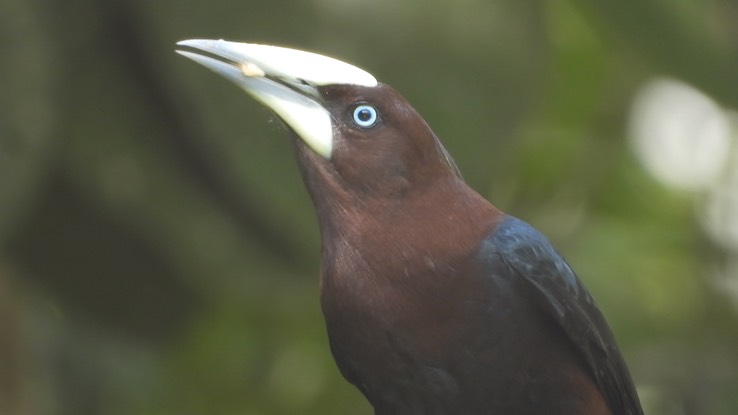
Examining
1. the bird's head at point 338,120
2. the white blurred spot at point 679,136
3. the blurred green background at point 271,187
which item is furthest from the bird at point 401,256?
the white blurred spot at point 679,136

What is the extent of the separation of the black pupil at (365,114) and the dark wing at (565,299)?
0.29m

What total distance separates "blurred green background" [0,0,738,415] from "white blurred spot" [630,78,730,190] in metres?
0.02

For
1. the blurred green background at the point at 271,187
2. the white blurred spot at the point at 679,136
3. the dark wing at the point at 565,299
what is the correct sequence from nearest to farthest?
1. the dark wing at the point at 565,299
2. the blurred green background at the point at 271,187
3. the white blurred spot at the point at 679,136

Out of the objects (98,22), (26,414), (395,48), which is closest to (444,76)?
(395,48)

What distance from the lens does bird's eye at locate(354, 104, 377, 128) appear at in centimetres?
271

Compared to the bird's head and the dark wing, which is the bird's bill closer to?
the bird's head

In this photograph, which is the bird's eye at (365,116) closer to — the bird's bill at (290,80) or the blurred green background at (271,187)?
the bird's bill at (290,80)

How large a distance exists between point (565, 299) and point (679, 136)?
7.37 ft

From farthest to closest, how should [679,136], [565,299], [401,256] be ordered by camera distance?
[679,136]
[565,299]
[401,256]

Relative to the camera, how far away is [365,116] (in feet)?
8.95

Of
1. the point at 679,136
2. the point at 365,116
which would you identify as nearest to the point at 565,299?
the point at 365,116

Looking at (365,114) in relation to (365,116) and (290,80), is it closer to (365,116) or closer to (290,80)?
(365,116)

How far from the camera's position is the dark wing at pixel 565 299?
2803mm

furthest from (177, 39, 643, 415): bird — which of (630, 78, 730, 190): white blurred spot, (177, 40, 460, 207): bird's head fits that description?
(630, 78, 730, 190): white blurred spot
